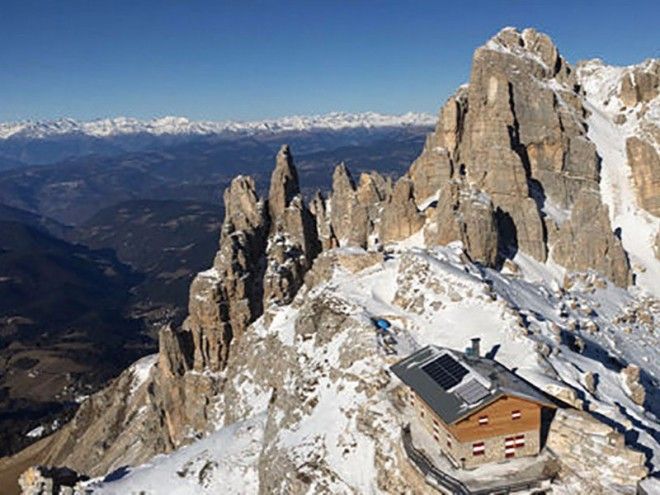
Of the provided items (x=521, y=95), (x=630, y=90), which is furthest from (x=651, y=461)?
(x=630, y=90)

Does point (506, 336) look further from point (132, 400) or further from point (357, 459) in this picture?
point (132, 400)

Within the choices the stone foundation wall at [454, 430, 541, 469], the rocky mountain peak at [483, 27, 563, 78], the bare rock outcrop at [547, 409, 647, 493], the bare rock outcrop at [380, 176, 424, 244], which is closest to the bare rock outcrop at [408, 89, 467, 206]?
the bare rock outcrop at [380, 176, 424, 244]

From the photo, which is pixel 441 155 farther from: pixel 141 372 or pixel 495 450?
A: pixel 141 372

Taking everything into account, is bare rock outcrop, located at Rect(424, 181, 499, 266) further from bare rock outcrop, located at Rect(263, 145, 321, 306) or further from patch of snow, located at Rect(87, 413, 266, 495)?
patch of snow, located at Rect(87, 413, 266, 495)

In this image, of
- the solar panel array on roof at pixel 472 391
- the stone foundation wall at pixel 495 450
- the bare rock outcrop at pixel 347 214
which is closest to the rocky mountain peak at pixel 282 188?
the bare rock outcrop at pixel 347 214

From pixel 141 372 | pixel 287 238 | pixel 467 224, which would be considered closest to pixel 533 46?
pixel 467 224

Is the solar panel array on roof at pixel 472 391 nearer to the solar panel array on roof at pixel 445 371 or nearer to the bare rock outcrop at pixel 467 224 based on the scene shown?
the solar panel array on roof at pixel 445 371
